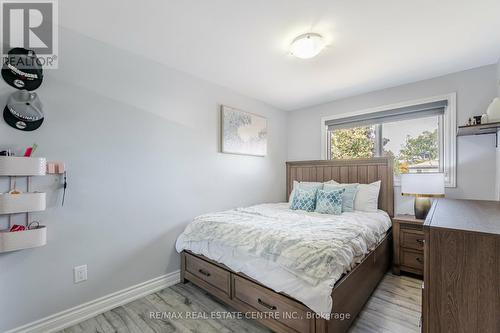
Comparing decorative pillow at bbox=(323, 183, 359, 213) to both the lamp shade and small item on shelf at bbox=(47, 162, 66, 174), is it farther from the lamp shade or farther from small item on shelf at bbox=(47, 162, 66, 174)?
small item on shelf at bbox=(47, 162, 66, 174)

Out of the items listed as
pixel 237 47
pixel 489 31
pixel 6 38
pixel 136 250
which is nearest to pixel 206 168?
pixel 136 250

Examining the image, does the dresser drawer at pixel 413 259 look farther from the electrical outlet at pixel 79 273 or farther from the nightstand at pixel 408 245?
the electrical outlet at pixel 79 273

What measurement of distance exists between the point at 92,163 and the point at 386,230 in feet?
10.1

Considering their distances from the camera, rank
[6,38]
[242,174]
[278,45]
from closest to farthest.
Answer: [6,38]
[278,45]
[242,174]

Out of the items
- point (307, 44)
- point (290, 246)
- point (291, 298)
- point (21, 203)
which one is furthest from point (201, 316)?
point (307, 44)

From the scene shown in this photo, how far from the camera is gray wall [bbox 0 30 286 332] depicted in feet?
5.47

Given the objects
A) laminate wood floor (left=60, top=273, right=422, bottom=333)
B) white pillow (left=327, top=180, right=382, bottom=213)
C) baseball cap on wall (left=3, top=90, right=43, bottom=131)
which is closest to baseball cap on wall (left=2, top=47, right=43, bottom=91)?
baseball cap on wall (left=3, top=90, right=43, bottom=131)

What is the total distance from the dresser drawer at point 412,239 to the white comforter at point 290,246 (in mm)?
253

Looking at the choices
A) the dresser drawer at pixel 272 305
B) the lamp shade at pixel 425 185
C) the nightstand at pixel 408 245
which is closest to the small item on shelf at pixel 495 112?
the lamp shade at pixel 425 185

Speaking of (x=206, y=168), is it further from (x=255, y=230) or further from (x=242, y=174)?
(x=255, y=230)

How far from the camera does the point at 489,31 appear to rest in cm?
187

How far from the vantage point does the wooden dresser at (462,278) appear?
31.7 inches

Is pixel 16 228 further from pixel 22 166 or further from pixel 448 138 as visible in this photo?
pixel 448 138

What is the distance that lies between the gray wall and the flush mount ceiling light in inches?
51.0
